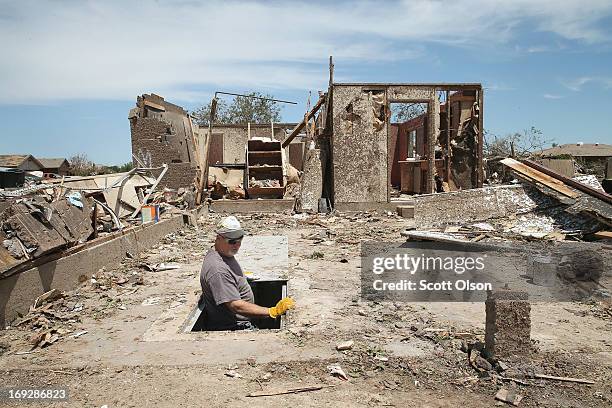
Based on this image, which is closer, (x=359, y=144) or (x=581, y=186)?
(x=581, y=186)

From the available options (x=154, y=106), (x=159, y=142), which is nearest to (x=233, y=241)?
(x=159, y=142)

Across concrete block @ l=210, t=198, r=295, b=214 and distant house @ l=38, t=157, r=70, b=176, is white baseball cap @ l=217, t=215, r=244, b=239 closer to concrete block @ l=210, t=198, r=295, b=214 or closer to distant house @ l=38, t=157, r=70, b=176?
concrete block @ l=210, t=198, r=295, b=214

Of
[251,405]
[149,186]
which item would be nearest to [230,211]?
[149,186]

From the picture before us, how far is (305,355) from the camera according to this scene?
3.77 metres

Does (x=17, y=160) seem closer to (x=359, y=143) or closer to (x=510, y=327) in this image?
(x=359, y=143)

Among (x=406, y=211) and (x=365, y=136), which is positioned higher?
(x=365, y=136)

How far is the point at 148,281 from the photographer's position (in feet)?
20.8

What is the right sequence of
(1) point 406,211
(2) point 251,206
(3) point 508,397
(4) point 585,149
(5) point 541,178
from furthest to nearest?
(4) point 585,149, (2) point 251,206, (1) point 406,211, (5) point 541,178, (3) point 508,397

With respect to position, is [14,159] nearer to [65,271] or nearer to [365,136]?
[365,136]

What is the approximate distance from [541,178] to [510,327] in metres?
6.35

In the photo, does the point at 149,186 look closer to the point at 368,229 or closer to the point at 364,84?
the point at 368,229

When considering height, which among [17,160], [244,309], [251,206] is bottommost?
[244,309]

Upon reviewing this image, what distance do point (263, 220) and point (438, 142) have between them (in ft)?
19.7

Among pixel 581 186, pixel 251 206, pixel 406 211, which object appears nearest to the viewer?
pixel 581 186
